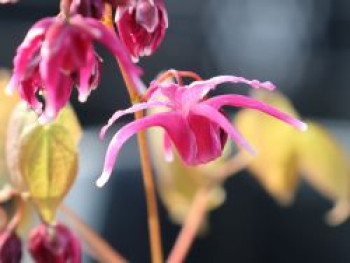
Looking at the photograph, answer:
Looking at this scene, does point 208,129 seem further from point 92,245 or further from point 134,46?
point 92,245

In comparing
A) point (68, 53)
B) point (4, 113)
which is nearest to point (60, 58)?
point (68, 53)

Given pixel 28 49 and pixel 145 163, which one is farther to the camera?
pixel 145 163

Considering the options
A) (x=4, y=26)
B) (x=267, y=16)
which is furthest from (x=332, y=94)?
(x=4, y=26)

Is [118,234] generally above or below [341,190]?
below

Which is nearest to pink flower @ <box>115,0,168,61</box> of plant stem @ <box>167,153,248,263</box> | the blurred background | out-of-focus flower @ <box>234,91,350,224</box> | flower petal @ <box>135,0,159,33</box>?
flower petal @ <box>135,0,159,33</box>

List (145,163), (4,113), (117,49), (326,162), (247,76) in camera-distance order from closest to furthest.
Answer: (117,49) < (145,163) < (4,113) < (326,162) < (247,76)

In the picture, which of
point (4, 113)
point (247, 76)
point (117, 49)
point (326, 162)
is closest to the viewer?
point (117, 49)

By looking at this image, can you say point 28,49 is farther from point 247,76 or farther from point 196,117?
point 247,76

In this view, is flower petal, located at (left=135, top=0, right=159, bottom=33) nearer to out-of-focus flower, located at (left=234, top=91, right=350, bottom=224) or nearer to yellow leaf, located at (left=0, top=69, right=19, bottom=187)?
yellow leaf, located at (left=0, top=69, right=19, bottom=187)
